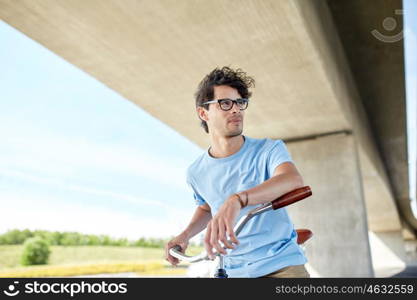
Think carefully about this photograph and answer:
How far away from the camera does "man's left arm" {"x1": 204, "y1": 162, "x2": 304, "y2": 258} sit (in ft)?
4.62

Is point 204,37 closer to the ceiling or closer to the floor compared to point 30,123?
closer to the floor

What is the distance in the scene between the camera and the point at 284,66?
807cm

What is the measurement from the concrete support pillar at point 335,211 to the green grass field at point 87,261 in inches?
369

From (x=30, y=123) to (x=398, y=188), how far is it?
2521 centimetres

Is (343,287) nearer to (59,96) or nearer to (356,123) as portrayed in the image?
(356,123)

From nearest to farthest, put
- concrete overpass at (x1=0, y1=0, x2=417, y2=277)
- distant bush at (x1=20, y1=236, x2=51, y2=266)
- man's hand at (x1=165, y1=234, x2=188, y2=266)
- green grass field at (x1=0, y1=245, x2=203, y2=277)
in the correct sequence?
man's hand at (x1=165, y1=234, x2=188, y2=266) → concrete overpass at (x1=0, y1=0, x2=417, y2=277) → green grass field at (x1=0, y1=245, x2=203, y2=277) → distant bush at (x1=20, y1=236, x2=51, y2=266)

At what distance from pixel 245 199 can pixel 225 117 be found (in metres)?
0.56

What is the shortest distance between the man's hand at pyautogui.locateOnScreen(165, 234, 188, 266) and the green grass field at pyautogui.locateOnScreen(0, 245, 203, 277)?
61.8 feet

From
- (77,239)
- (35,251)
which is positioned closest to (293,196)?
(77,239)

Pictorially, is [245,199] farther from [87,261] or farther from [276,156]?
[87,261]

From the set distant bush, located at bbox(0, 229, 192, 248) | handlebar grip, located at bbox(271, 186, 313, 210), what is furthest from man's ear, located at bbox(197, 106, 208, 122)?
distant bush, located at bbox(0, 229, 192, 248)

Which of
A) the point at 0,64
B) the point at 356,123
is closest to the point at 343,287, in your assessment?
the point at 356,123

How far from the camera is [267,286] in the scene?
5.00 feet

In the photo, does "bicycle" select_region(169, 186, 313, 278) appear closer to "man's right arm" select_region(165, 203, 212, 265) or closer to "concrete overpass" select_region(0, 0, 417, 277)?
"man's right arm" select_region(165, 203, 212, 265)
